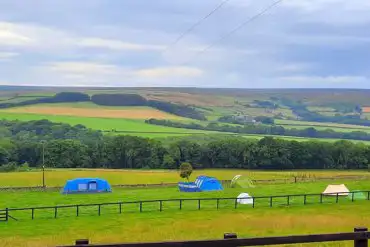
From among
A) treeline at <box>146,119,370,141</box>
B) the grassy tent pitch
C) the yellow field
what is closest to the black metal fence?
the grassy tent pitch

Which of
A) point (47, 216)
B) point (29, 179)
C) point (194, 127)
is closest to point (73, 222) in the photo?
point (47, 216)

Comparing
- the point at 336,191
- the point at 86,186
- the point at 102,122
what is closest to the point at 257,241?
the point at 336,191

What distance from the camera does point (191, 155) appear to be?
302 ft

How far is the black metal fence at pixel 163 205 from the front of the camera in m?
33.9

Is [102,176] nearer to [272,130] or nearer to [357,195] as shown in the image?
[357,195]

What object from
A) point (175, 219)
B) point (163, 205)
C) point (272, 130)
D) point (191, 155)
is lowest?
point (272, 130)

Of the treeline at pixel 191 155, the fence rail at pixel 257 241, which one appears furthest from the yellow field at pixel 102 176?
the fence rail at pixel 257 241

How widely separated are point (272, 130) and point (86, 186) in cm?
13081

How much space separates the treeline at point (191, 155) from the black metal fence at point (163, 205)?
47.1m

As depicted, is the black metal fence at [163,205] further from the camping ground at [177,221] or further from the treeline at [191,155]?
the treeline at [191,155]

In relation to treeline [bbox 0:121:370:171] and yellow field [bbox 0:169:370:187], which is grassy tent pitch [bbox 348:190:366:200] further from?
treeline [bbox 0:121:370:171]

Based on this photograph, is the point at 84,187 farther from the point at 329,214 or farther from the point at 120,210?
the point at 329,214

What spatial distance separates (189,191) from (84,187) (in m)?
9.78

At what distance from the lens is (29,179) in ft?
219
